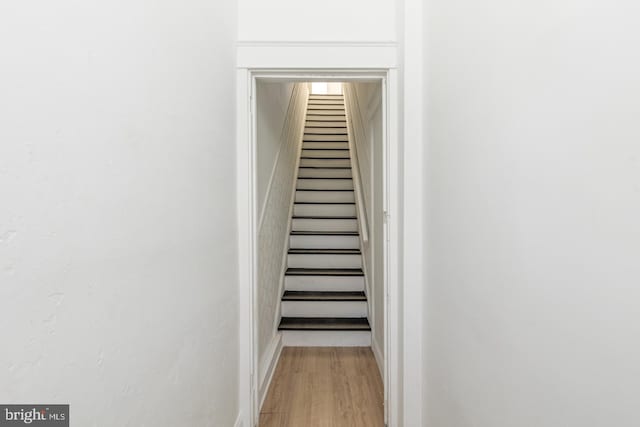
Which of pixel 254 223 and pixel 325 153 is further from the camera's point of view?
pixel 325 153

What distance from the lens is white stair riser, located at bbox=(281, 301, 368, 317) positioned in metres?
3.13

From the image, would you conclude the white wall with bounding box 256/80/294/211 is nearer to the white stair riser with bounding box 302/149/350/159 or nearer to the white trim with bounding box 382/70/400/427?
the white trim with bounding box 382/70/400/427

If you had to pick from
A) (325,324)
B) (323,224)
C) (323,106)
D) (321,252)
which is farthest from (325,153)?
(325,324)

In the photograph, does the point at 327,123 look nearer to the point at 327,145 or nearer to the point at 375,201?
the point at 327,145

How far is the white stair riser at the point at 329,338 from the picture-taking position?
9.66 feet

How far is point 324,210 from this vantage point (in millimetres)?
3963

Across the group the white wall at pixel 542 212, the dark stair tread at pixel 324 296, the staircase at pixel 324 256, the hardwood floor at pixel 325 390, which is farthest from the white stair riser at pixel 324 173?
the white wall at pixel 542 212

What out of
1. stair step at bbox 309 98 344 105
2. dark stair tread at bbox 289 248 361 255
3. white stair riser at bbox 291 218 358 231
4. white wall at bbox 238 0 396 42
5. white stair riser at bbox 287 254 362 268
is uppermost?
stair step at bbox 309 98 344 105

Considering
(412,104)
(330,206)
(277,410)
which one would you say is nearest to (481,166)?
(412,104)

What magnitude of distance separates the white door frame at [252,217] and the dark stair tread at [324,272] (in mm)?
1438

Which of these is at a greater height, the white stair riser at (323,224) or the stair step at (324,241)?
the white stair riser at (323,224)

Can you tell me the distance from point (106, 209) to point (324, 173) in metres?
3.70

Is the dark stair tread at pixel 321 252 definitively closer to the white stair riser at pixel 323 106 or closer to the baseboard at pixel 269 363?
the baseboard at pixel 269 363

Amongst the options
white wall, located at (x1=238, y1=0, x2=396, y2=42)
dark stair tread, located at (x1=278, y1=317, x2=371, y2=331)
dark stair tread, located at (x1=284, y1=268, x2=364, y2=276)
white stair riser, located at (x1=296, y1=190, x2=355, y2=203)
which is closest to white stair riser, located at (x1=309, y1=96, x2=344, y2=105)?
white stair riser, located at (x1=296, y1=190, x2=355, y2=203)
